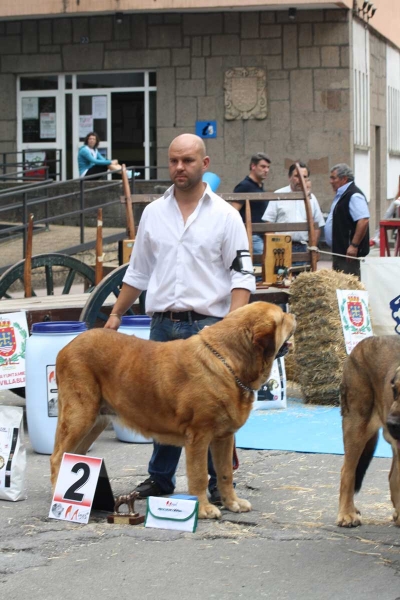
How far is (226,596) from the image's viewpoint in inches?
186

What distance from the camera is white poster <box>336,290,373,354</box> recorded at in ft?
32.3

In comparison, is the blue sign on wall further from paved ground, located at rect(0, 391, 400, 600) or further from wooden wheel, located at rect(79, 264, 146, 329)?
paved ground, located at rect(0, 391, 400, 600)

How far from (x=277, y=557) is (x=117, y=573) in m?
0.84

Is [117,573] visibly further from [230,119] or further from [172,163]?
[230,119]

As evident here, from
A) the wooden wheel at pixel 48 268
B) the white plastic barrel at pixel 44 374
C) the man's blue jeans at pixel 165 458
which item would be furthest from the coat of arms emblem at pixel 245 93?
the man's blue jeans at pixel 165 458

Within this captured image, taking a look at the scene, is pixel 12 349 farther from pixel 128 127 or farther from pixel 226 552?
pixel 128 127

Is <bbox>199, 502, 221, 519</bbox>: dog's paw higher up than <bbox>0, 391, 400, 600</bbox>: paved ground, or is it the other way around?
<bbox>199, 502, 221, 519</bbox>: dog's paw

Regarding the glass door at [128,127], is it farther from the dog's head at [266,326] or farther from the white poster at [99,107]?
the dog's head at [266,326]

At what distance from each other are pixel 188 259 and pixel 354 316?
406cm

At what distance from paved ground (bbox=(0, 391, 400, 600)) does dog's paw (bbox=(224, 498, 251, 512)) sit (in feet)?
0.19

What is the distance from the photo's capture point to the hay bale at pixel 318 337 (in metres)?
9.62

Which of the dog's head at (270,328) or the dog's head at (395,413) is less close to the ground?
the dog's head at (270,328)

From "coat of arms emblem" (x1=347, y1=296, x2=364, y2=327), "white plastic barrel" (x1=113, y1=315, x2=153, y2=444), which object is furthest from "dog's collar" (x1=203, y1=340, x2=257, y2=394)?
"coat of arms emblem" (x1=347, y1=296, x2=364, y2=327)

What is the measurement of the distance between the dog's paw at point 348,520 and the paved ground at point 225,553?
1.7 inches
